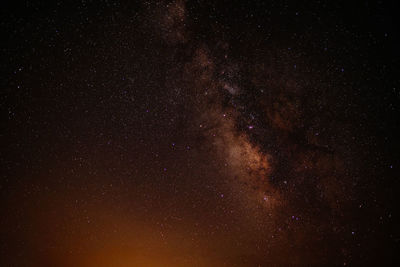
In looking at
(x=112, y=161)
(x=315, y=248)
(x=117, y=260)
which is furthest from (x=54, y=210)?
(x=315, y=248)

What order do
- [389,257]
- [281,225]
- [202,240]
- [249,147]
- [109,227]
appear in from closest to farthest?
[249,147] < [281,225] < [109,227] < [202,240] < [389,257]

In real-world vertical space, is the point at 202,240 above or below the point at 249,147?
below

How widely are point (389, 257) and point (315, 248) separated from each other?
4148 mm

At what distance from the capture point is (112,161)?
584 centimetres

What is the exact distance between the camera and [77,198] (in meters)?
6.62

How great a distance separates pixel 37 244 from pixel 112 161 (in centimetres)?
622

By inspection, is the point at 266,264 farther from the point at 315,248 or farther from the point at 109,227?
the point at 109,227

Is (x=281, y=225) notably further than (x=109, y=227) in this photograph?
No

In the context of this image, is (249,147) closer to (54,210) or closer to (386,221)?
(386,221)

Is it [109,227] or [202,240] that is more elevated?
[109,227]

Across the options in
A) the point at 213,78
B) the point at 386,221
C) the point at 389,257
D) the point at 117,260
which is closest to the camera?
the point at 213,78

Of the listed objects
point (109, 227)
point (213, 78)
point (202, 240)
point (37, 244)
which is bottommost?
point (202, 240)

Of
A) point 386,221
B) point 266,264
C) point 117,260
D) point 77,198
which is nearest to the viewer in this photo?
point 77,198

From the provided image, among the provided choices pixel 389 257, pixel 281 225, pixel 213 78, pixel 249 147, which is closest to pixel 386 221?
pixel 389 257
